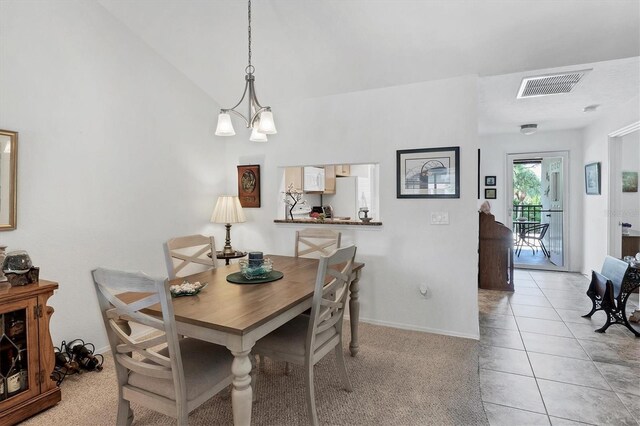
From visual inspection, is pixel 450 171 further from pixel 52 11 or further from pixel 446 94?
pixel 52 11

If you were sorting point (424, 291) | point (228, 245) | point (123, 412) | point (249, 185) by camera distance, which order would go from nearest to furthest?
1. point (123, 412)
2. point (424, 291)
3. point (228, 245)
4. point (249, 185)

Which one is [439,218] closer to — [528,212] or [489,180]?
[489,180]

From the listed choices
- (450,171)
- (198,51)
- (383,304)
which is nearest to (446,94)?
(450,171)

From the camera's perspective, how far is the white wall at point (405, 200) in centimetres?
307

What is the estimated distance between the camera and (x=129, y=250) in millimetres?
3051

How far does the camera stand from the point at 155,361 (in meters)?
1.47

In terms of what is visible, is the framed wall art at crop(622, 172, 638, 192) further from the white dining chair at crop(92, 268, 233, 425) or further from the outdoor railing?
the white dining chair at crop(92, 268, 233, 425)

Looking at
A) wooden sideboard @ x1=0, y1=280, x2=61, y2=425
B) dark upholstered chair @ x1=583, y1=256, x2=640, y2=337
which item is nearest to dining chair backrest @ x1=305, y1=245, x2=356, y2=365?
wooden sideboard @ x1=0, y1=280, x2=61, y2=425

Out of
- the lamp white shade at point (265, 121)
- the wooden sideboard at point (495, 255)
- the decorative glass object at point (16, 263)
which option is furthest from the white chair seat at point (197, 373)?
the wooden sideboard at point (495, 255)

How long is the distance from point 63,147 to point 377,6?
2.50m

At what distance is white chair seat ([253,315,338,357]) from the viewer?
6.23 feet

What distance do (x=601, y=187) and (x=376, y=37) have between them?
13.4 ft

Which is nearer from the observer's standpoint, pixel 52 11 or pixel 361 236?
pixel 52 11

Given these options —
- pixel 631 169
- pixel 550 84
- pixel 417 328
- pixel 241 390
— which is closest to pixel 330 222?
pixel 417 328
